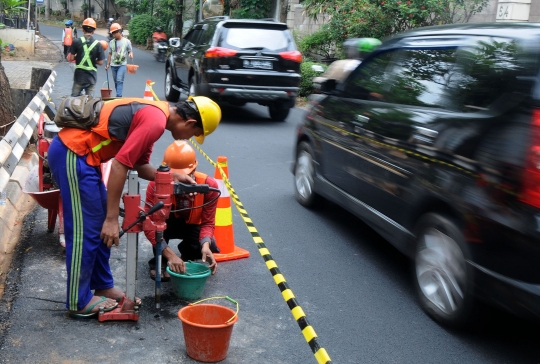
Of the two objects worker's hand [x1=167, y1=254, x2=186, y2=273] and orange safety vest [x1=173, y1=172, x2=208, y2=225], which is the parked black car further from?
worker's hand [x1=167, y1=254, x2=186, y2=273]

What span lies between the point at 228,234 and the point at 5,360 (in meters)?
2.38

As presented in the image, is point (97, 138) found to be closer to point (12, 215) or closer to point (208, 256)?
point (208, 256)

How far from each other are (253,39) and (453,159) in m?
9.18

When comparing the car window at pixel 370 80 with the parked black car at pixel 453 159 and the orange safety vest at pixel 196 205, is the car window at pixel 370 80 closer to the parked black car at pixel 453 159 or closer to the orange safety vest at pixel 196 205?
the parked black car at pixel 453 159

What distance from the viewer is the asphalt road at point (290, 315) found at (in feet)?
13.6

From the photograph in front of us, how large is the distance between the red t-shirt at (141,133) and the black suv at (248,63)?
8.95 m

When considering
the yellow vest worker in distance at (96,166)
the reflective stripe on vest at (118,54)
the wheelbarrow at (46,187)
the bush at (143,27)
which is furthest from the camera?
the bush at (143,27)

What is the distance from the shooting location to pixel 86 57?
12.4 m

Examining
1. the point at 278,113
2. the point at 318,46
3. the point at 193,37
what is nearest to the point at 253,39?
the point at 278,113

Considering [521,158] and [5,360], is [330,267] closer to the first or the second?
[521,158]

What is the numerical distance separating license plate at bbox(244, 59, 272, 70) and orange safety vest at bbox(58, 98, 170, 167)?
29.2 ft

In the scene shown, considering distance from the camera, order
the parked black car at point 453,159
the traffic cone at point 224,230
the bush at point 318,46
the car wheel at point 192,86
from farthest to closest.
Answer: the bush at point 318,46, the car wheel at point 192,86, the traffic cone at point 224,230, the parked black car at point 453,159

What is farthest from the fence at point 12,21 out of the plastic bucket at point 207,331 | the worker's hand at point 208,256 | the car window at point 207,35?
the plastic bucket at point 207,331

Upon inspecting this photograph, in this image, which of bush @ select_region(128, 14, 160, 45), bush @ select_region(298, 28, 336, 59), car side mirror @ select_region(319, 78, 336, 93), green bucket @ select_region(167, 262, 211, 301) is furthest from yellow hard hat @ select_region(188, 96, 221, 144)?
bush @ select_region(128, 14, 160, 45)
